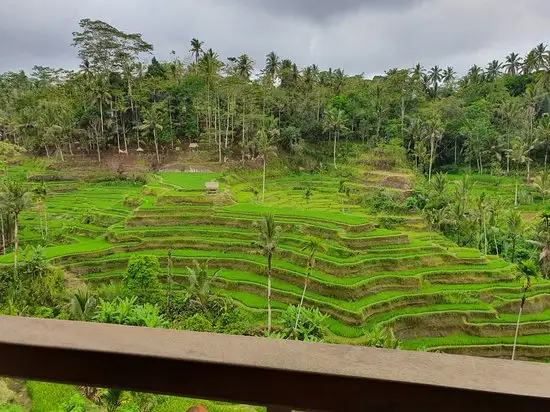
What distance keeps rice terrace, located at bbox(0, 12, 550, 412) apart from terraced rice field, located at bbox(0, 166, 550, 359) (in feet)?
0.22

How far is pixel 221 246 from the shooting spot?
15.9 metres

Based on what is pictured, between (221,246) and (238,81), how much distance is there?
64.6 ft

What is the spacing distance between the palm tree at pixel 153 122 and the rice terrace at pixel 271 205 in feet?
Result: 0.74

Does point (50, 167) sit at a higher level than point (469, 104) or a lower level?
lower

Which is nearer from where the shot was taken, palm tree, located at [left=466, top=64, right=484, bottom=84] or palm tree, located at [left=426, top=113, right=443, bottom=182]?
palm tree, located at [left=426, top=113, right=443, bottom=182]

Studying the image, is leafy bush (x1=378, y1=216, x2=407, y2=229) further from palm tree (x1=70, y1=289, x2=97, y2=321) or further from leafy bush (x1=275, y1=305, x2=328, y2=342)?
palm tree (x1=70, y1=289, x2=97, y2=321)

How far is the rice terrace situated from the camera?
12.2m

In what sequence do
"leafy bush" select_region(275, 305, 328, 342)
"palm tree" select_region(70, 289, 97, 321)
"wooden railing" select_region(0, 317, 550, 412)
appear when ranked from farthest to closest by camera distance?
"leafy bush" select_region(275, 305, 328, 342) < "palm tree" select_region(70, 289, 97, 321) < "wooden railing" select_region(0, 317, 550, 412)

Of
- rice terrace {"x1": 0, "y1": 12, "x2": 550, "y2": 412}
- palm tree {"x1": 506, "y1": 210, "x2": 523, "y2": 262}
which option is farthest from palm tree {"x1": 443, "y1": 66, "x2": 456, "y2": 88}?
palm tree {"x1": 506, "y1": 210, "x2": 523, "y2": 262}

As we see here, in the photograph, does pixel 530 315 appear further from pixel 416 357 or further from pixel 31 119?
pixel 31 119

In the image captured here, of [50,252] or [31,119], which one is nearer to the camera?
[50,252]

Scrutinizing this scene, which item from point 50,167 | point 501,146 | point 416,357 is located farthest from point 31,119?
point 416,357

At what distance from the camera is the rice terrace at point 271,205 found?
1221 centimetres

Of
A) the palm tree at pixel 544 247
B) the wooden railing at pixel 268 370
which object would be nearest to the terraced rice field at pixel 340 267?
the palm tree at pixel 544 247
